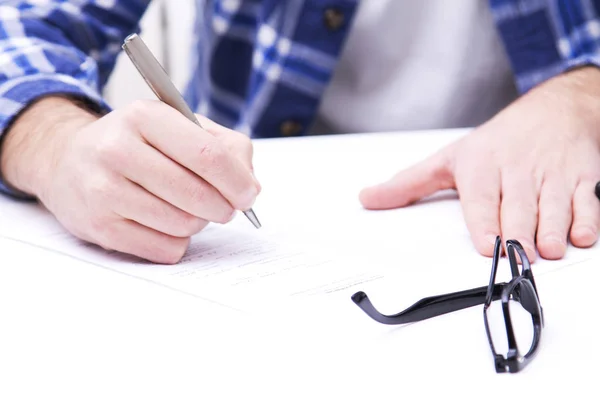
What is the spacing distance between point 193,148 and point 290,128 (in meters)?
0.53

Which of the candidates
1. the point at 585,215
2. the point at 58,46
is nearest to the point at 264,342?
the point at 585,215

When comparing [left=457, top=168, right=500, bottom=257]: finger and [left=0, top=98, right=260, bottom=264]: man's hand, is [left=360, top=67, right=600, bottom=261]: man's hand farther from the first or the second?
[left=0, top=98, right=260, bottom=264]: man's hand

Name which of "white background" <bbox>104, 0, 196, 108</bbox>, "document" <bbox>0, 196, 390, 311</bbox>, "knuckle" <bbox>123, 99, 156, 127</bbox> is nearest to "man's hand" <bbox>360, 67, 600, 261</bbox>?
"document" <bbox>0, 196, 390, 311</bbox>

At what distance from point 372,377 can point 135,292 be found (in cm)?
18

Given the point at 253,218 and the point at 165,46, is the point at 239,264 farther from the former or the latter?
the point at 165,46

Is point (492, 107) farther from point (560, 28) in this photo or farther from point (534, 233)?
point (534, 233)

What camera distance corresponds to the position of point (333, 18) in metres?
0.89

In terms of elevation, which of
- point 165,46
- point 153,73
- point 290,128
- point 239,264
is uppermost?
point 153,73

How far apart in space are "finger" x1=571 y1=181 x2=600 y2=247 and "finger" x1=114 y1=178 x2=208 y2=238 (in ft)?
0.97

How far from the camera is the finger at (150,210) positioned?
478mm

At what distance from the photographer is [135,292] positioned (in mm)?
435

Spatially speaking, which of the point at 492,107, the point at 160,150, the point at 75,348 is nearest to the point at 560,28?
the point at 492,107

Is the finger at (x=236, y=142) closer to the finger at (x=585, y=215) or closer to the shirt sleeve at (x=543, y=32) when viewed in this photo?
the finger at (x=585, y=215)

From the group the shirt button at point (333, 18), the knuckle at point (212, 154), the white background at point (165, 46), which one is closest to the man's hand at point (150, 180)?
the knuckle at point (212, 154)
